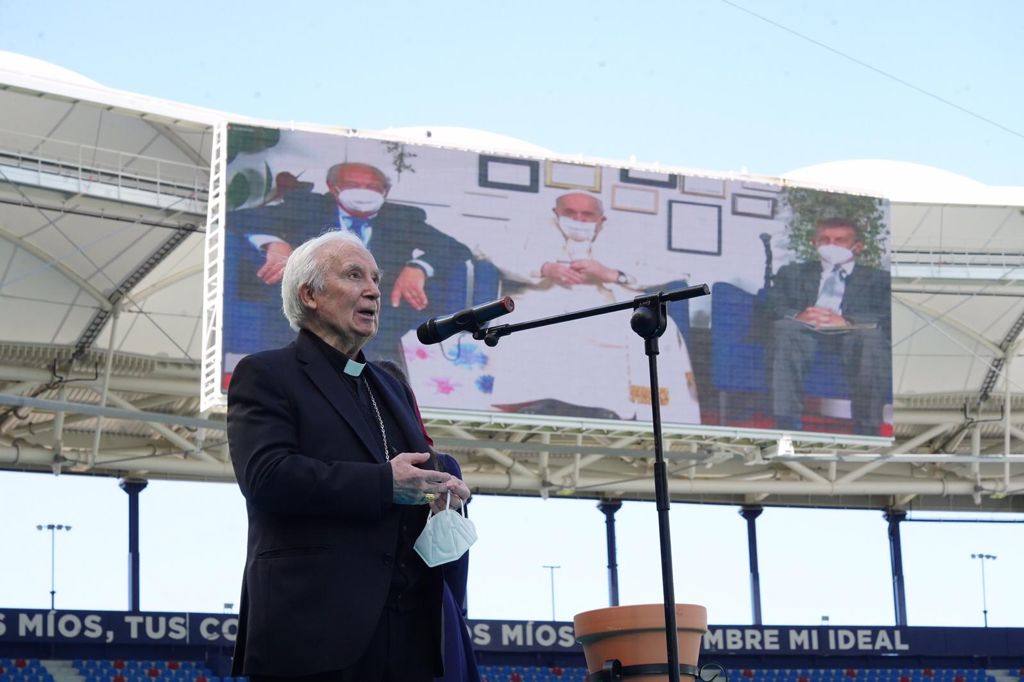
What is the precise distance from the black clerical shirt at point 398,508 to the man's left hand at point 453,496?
0.21 ft

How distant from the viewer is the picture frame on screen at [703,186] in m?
20.4

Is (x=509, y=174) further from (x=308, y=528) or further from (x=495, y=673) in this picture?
(x=308, y=528)

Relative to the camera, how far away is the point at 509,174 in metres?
19.6

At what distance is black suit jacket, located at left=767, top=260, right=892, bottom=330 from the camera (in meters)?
20.5

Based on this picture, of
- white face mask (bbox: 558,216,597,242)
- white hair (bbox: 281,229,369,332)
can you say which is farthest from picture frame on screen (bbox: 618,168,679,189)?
white hair (bbox: 281,229,369,332)

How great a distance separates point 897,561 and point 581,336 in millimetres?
12383

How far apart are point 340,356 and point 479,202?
15807mm

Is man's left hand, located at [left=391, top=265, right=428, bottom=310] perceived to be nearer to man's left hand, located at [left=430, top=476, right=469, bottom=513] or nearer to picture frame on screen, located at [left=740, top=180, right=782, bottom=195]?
picture frame on screen, located at [left=740, top=180, right=782, bottom=195]

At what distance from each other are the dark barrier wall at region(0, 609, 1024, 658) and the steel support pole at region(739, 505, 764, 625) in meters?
3.48

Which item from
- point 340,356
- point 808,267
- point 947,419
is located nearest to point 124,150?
point 808,267

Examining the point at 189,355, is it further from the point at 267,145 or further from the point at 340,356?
the point at 340,356

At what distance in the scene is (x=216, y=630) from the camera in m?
21.9

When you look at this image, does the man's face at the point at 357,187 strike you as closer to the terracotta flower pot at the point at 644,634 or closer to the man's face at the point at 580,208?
the man's face at the point at 580,208

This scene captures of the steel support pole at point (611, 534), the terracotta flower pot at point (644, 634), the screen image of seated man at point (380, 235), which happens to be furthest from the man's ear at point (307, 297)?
the steel support pole at point (611, 534)
